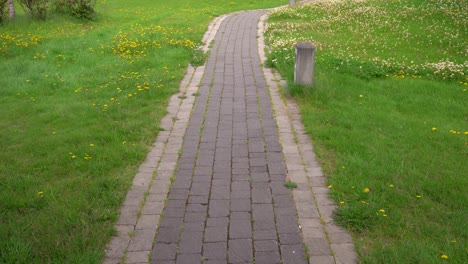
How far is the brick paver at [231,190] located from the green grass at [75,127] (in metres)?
0.63

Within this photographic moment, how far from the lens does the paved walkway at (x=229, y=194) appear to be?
166 inches

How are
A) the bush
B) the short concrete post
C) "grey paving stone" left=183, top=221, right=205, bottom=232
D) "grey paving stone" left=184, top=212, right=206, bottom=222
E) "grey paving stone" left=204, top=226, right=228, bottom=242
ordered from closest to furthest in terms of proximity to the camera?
"grey paving stone" left=204, top=226, right=228, bottom=242
"grey paving stone" left=183, top=221, right=205, bottom=232
"grey paving stone" left=184, top=212, right=206, bottom=222
the short concrete post
the bush

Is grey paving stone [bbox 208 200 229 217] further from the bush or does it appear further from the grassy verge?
the bush

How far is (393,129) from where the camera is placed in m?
6.72

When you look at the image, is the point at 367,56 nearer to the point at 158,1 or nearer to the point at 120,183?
the point at 120,183

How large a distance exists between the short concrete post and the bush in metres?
13.5

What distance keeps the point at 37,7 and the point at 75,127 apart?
13420 millimetres

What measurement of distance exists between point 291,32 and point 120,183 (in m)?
9.69

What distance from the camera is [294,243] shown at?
4301 millimetres

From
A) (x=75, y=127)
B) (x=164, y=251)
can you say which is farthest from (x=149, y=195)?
(x=75, y=127)

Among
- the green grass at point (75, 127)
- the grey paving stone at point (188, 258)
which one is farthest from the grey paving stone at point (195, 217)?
the green grass at point (75, 127)

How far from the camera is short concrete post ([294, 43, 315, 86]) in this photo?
8351 mm

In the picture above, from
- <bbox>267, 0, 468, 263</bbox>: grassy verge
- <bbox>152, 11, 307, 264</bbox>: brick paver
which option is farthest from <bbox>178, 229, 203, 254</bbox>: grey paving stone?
<bbox>267, 0, 468, 263</bbox>: grassy verge

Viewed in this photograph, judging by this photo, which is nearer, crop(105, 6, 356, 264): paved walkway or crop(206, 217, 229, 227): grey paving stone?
crop(105, 6, 356, 264): paved walkway
